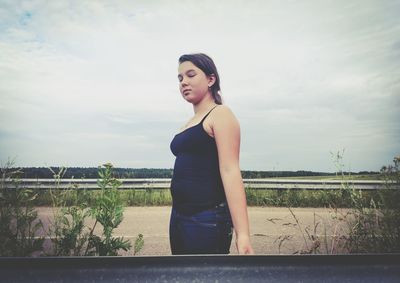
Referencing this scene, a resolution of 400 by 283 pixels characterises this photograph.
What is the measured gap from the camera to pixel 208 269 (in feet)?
2.41

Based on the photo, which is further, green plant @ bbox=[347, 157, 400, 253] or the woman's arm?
green plant @ bbox=[347, 157, 400, 253]

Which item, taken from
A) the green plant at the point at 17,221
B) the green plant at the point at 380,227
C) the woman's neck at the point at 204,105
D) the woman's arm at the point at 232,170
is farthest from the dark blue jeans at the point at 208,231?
the green plant at the point at 380,227

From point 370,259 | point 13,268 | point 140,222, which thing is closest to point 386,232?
point 370,259

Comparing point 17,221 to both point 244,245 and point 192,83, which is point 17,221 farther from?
point 244,245

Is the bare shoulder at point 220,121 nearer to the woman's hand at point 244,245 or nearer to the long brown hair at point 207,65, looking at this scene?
the long brown hair at point 207,65

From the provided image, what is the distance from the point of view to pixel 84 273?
0.72 meters

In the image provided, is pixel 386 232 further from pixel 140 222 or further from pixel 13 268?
pixel 140 222

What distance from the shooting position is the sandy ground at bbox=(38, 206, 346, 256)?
15.9ft

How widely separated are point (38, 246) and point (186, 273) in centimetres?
212

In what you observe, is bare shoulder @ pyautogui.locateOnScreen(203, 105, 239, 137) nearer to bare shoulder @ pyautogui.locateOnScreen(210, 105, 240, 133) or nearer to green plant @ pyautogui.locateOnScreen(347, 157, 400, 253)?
bare shoulder @ pyautogui.locateOnScreen(210, 105, 240, 133)

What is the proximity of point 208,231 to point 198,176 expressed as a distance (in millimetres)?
270

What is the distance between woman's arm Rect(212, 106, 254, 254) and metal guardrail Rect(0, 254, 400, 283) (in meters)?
0.51

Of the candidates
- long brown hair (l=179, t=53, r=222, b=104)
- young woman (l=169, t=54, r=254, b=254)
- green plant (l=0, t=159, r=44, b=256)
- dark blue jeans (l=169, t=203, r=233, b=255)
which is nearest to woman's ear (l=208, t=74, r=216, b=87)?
long brown hair (l=179, t=53, r=222, b=104)

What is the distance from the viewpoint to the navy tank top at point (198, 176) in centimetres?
147
